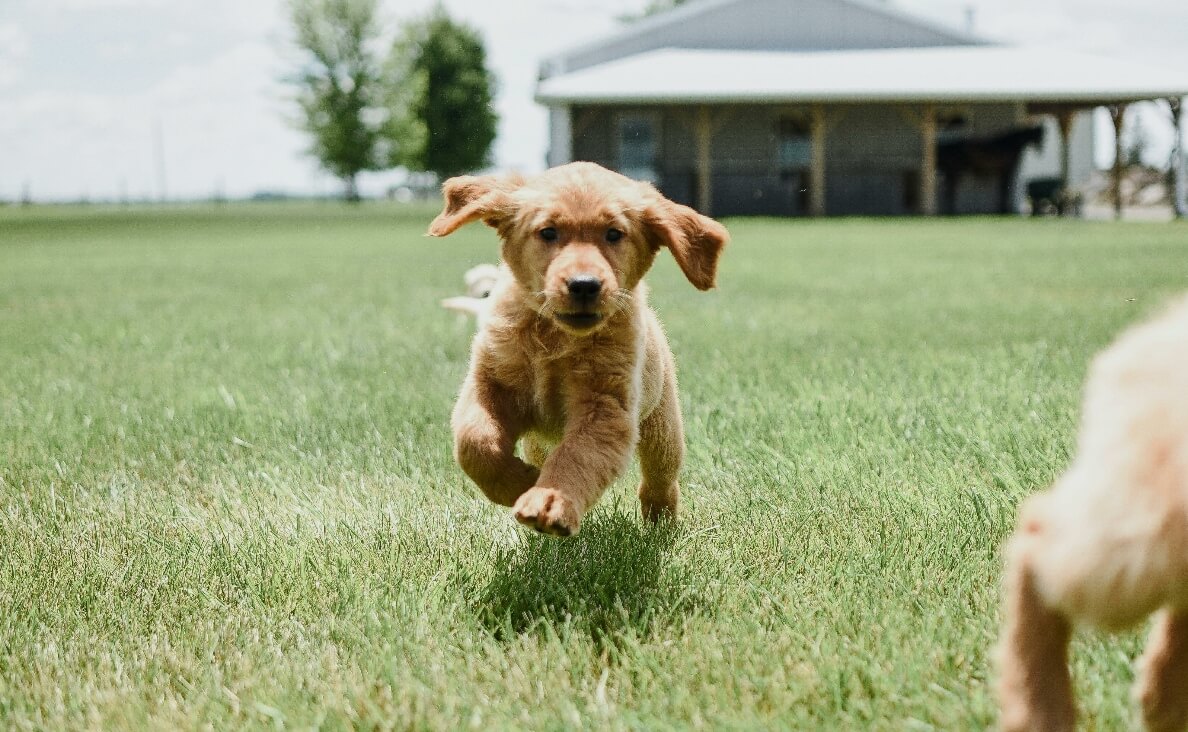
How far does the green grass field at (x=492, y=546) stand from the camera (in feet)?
6.20

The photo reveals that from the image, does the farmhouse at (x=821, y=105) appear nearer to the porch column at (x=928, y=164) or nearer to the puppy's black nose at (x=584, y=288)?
the porch column at (x=928, y=164)

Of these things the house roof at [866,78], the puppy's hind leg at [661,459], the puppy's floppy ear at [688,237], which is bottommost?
the puppy's hind leg at [661,459]

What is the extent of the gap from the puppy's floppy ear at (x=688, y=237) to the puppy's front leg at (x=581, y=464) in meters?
0.44

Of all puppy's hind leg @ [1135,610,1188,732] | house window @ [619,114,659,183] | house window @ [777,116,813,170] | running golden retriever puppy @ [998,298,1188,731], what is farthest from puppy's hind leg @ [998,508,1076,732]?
house window @ [777,116,813,170]

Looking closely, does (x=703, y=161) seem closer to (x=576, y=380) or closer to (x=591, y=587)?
(x=576, y=380)

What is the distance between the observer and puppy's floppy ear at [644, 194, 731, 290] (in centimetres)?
287

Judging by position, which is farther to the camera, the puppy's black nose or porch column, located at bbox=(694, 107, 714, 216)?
porch column, located at bbox=(694, 107, 714, 216)

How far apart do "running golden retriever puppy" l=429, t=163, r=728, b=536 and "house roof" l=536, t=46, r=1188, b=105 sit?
78.8 ft

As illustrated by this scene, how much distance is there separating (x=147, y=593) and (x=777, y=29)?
32898mm

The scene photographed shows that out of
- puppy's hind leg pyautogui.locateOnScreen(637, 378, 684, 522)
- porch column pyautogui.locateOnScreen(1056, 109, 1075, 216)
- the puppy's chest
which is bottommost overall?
puppy's hind leg pyautogui.locateOnScreen(637, 378, 684, 522)

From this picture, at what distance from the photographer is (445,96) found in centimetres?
5759

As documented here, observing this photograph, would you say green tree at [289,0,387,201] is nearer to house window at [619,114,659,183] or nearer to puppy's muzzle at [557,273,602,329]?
house window at [619,114,659,183]

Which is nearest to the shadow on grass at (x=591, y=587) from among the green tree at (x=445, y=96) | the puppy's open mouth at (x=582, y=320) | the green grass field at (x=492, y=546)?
the green grass field at (x=492, y=546)

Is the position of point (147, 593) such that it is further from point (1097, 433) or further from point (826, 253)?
point (826, 253)
